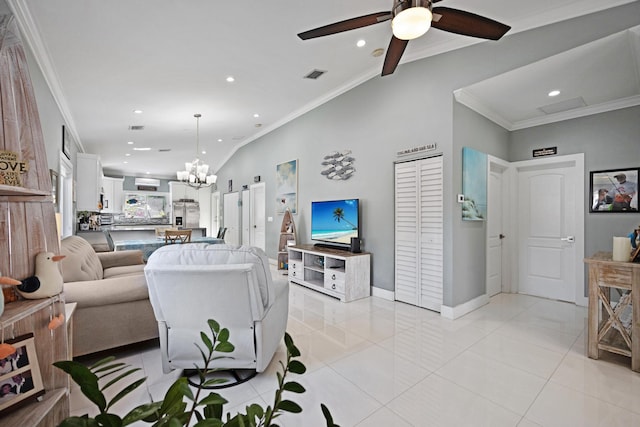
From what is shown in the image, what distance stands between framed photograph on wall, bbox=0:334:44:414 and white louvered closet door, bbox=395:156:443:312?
3.60 meters

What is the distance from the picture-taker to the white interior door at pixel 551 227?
13.4ft

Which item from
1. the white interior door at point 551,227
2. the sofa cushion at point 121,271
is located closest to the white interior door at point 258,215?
the sofa cushion at point 121,271

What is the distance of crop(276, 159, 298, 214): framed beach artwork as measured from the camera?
616cm

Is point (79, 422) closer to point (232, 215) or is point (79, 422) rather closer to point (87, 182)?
point (87, 182)

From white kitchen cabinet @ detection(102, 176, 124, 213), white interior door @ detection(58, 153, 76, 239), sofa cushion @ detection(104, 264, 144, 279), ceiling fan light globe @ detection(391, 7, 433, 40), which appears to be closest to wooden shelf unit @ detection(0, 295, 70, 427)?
ceiling fan light globe @ detection(391, 7, 433, 40)

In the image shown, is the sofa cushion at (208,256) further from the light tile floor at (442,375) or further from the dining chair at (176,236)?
the dining chair at (176,236)

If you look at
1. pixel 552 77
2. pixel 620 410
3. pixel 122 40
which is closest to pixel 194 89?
pixel 122 40

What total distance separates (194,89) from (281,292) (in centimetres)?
362

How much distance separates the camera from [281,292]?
2.52 m

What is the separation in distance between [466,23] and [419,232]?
2.41 m

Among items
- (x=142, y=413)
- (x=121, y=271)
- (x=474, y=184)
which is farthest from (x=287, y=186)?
(x=142, y=413)

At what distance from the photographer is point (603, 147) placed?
3.83 meters

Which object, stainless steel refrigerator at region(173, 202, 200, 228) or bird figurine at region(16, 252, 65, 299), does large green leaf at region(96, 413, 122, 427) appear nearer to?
bird figurine at region(16, 252, 65, 299)

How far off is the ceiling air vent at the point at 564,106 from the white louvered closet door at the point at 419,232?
1752 millimetres
